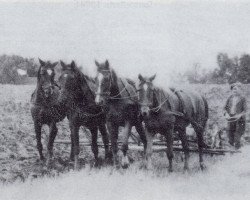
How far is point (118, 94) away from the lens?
750 centimetres

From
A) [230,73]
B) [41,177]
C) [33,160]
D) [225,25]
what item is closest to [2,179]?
[41,177]

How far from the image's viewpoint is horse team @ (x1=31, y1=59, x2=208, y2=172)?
287 inches

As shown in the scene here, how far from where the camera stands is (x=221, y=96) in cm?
1430

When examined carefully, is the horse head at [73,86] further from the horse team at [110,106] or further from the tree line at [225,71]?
the tree line at [225,71]

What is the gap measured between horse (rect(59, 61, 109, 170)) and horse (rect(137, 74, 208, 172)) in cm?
93

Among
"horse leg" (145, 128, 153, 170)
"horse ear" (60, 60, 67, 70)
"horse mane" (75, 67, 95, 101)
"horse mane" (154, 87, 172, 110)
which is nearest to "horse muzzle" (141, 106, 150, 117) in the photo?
"horse mane" (154, 87, 172, 110)

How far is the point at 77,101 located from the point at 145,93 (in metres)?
1.39

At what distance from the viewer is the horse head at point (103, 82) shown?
23.4 ft

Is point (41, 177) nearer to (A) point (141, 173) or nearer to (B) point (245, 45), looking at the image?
(A) point (141, 173)

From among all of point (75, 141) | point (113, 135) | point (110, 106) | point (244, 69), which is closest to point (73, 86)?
point (110, 106)

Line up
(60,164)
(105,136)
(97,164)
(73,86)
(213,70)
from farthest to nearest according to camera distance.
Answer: (213,70)
(60,164)
(105,136)
(97,164)
(73,86)

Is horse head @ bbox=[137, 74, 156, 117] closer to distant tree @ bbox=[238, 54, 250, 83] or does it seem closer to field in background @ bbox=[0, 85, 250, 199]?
field in background @ bbox=[0, 85, 250, 199]

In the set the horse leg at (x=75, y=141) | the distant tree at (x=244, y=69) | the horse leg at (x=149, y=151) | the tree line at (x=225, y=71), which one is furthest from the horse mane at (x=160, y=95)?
the distant tree at (x=244, y=69)

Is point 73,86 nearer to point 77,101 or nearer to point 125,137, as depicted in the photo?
point 77,101
